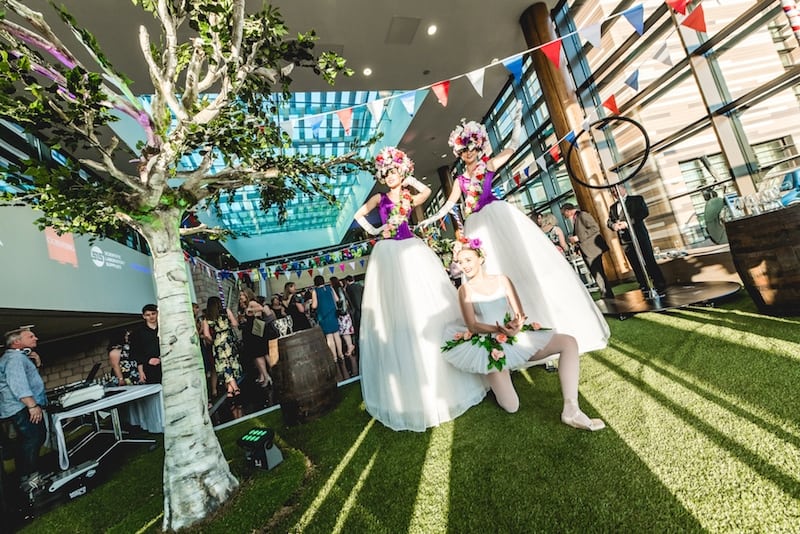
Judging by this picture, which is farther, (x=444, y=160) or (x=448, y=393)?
(x=444, y=160)

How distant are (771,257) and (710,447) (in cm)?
192

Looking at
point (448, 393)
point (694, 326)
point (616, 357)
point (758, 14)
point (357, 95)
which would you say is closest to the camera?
point (448, 393)

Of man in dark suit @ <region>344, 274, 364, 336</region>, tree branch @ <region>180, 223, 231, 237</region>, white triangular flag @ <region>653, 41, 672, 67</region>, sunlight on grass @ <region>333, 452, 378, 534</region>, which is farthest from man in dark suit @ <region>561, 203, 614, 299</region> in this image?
tree branch @ <region>180, 223, 231, 237</region>

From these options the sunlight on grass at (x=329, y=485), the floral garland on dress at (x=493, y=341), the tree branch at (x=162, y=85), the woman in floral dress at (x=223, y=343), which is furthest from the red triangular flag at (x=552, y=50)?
the woman in floral dress at (x=223, y=343)

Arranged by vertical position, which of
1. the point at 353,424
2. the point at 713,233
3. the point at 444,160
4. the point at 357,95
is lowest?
the point at 353,424

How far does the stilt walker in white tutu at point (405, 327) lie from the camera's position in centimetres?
214

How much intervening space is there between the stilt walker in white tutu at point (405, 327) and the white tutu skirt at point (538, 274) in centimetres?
51

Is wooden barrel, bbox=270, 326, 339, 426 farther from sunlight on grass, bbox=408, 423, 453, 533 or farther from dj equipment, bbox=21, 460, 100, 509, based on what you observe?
dj equipment, bbox=21, 460, 100, 509

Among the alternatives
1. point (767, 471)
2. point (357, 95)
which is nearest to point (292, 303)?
point (767, 471)

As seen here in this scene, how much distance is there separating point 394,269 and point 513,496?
1.62 meters

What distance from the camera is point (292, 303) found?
573 cm

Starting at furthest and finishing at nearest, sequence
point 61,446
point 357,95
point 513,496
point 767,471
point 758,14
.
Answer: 1. point 357,95
2. point 758,14
3. point 61,446
4. point 513,496
5. point 767,471

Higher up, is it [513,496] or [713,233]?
[713,233]

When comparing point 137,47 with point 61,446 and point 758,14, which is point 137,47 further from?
point 758,14
